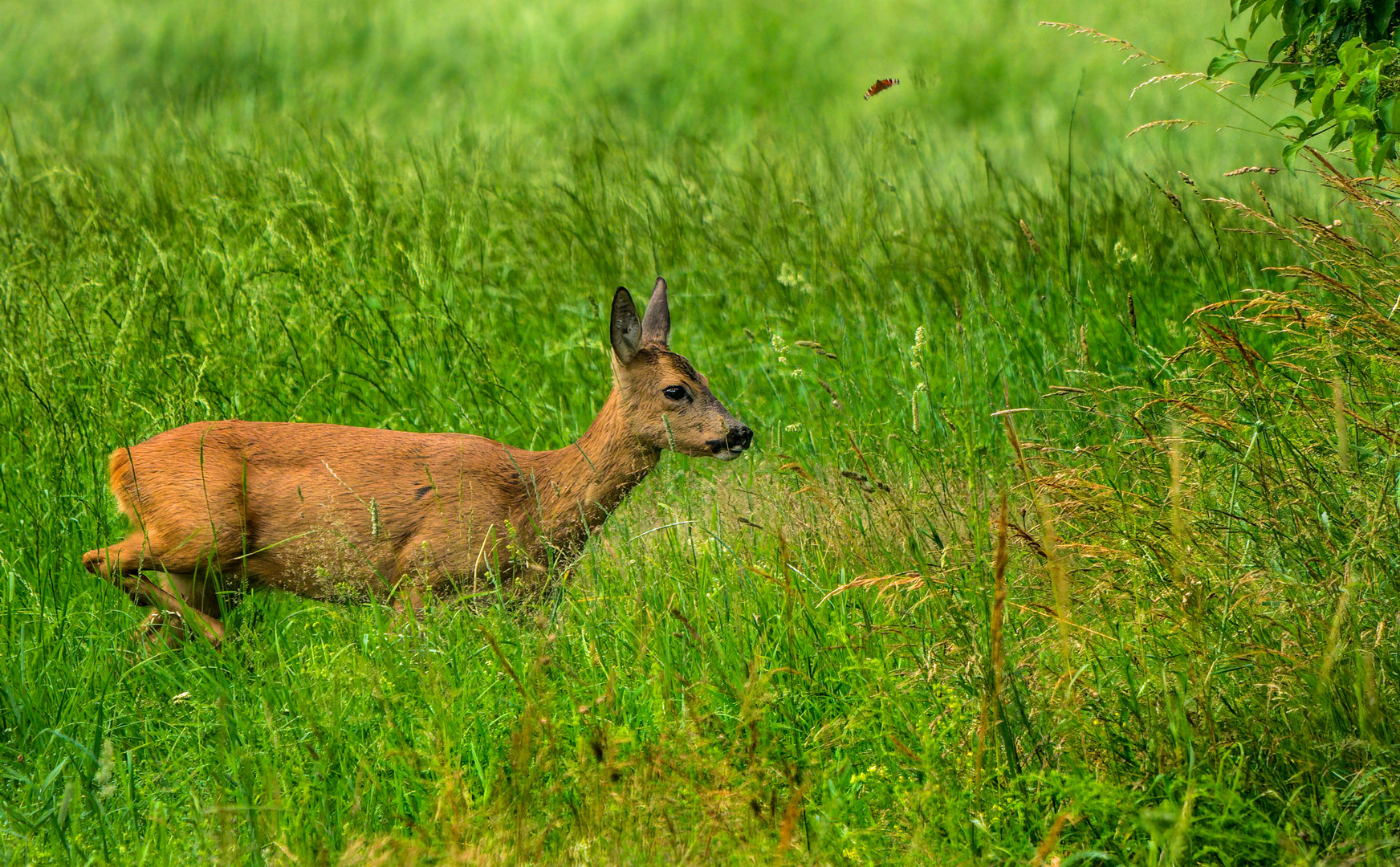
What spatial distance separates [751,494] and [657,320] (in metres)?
1.17

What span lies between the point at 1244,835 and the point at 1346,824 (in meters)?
0.18

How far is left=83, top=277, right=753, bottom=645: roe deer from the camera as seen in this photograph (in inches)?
166

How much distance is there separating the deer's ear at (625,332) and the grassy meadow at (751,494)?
1.66 feet

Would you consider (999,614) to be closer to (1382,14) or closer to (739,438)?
(739,438)

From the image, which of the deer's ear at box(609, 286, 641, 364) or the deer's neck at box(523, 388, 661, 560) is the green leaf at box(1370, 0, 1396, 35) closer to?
the deer's ear at box(609, 286, 641, 364)

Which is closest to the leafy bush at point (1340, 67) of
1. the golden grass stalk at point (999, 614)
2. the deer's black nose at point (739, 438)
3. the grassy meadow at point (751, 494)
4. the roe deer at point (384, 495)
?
the grassy meadow at point (751, 494)

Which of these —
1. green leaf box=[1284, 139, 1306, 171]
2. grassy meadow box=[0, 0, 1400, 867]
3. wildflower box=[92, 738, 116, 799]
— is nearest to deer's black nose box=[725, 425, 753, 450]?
grassy meadow box=[0, 0, 1400, 867]

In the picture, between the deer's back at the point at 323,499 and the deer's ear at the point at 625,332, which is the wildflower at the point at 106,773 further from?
the deer's ear at the point at 625,332

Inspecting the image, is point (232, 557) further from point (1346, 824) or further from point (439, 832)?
point (1346, 824)

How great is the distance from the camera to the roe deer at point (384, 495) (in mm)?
4207

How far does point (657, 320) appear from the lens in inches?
197

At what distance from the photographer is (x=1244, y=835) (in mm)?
2355

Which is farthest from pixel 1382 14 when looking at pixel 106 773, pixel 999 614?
pixel 106 773

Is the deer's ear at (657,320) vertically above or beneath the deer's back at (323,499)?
above
